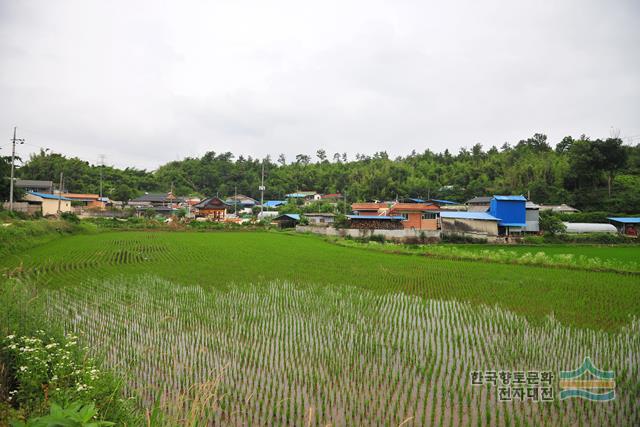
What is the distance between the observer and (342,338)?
6.82 metres

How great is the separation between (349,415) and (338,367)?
129cm

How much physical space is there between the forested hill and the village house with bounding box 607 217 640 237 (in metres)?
3.81

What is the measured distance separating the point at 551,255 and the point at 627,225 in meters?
17.5

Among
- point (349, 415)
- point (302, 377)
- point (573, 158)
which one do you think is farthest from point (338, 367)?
point (573, 158)

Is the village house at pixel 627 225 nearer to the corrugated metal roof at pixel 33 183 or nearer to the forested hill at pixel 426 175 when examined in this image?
the forested hill at pixel 426 175

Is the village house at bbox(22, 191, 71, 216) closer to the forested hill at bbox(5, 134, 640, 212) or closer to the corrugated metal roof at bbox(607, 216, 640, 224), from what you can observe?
the forested hill at bbox(5, 134, 640, 212)

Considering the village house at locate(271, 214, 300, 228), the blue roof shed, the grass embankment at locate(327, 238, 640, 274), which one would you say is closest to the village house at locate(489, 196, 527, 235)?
the blue roof shed

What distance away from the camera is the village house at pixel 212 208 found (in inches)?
1665

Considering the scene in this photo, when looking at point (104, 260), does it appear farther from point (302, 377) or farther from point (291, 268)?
point (302, 377)

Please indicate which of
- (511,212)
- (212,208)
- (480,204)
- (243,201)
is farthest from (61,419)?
(243,201)

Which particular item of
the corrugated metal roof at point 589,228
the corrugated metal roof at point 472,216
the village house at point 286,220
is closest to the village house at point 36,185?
the village house at point 286,220

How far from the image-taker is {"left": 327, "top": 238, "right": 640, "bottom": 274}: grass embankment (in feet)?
52.5

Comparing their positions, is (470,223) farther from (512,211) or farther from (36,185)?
(36,185)

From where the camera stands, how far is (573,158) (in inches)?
1561
